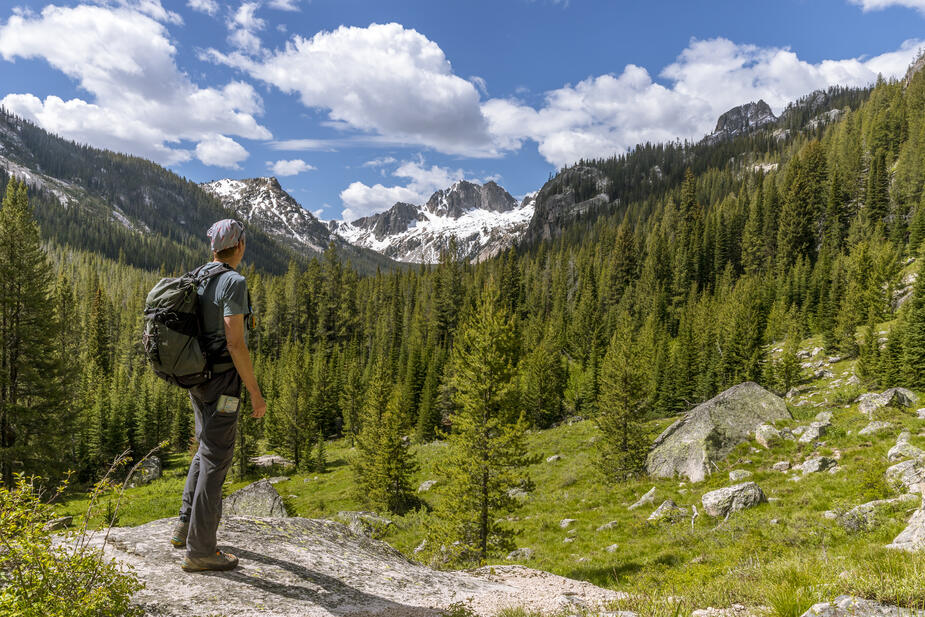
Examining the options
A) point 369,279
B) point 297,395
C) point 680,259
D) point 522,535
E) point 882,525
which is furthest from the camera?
point 369,279

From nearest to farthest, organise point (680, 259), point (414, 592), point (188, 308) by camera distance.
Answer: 1. point (188, 308)
2. point (414, 592)
3. point (680, 259)

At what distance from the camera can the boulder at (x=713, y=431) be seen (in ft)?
75.8

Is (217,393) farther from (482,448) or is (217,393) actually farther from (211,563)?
(482,448)

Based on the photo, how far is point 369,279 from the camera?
411 ft

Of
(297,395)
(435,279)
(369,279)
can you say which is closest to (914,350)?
(297,395)

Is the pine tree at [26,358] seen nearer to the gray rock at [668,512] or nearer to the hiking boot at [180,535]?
the hiking boot at [180,535]

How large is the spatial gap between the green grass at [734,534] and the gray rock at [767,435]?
17.2 inches

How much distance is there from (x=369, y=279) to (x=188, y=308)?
123 metres

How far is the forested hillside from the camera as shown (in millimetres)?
21562

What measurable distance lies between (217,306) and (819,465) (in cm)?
2275

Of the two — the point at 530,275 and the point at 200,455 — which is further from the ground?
the point at 530,275

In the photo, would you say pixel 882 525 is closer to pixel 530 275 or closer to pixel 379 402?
pixel 379 402

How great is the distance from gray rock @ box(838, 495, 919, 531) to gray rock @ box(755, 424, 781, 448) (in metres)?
11.0

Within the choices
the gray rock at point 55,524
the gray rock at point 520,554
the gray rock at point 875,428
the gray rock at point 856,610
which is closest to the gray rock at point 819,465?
the gray rock at point 875,428
